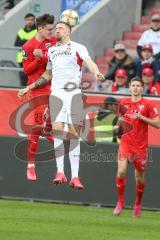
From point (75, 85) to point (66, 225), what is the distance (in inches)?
81.7

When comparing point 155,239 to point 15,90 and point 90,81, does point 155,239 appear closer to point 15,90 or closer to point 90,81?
point 15,90

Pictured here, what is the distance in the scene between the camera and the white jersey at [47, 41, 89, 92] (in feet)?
50.9

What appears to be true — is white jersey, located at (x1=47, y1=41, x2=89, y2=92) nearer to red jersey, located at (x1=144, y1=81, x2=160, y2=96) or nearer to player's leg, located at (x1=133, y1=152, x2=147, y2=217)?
player's leg, located at (x1=133, y1=152, x2=147, y2=217)

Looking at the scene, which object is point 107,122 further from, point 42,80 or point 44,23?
point 44,23

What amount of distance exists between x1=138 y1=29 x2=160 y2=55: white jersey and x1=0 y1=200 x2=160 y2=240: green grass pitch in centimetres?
576

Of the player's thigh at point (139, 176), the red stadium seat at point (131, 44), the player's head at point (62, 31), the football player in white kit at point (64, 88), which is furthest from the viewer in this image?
the red stadium seat at point (131, 44)

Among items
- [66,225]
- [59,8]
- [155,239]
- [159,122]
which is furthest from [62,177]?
[59,8]

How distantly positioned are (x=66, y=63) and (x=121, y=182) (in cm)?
261

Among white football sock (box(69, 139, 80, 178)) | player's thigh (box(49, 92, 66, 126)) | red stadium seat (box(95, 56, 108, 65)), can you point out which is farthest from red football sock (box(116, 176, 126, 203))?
red stadium seat (box(95, 56, 108, 65))

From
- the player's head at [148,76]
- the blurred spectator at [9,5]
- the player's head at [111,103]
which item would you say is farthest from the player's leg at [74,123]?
the blurred spectator at [9,5]

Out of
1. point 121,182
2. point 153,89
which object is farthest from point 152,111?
point 153,89

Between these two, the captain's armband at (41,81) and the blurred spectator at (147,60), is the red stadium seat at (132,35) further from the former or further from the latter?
the captain's armband at (41,81)

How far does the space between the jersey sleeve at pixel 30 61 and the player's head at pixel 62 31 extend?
2.10ft

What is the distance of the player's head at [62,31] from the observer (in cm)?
1537
